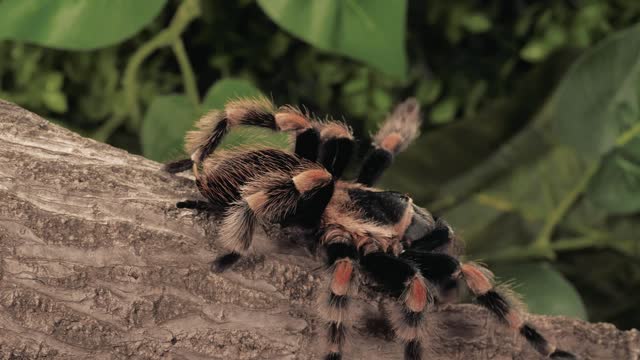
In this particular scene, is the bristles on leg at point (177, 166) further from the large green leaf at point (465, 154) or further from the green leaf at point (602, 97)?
the green leaf at point (602, 97)

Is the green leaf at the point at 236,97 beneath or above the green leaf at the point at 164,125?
above

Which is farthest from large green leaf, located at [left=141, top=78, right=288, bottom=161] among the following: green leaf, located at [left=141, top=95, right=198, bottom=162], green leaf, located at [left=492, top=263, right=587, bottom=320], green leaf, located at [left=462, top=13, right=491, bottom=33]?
green leaf, located at [left=462, top=13, right=491, bottom=33]

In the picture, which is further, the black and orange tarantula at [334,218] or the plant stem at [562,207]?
the plant stem at [562,207]

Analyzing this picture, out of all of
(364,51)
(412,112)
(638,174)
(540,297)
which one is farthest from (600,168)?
(364,51)

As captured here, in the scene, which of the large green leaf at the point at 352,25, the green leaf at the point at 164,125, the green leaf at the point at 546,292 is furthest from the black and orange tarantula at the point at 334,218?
the green leaf at the point at 546,292

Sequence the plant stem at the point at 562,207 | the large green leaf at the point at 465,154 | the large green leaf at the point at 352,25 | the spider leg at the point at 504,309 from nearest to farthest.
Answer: the spider leg at the point at 504,309, the large green leaf at the point at 352,25, the plant stem at the point at 562,207, the large green leaf at the point at 465,154

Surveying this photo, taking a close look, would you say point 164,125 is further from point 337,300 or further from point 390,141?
point 337,300

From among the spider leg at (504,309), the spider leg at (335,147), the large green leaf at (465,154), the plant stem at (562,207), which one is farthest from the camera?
the large green leaf at (465,154)
